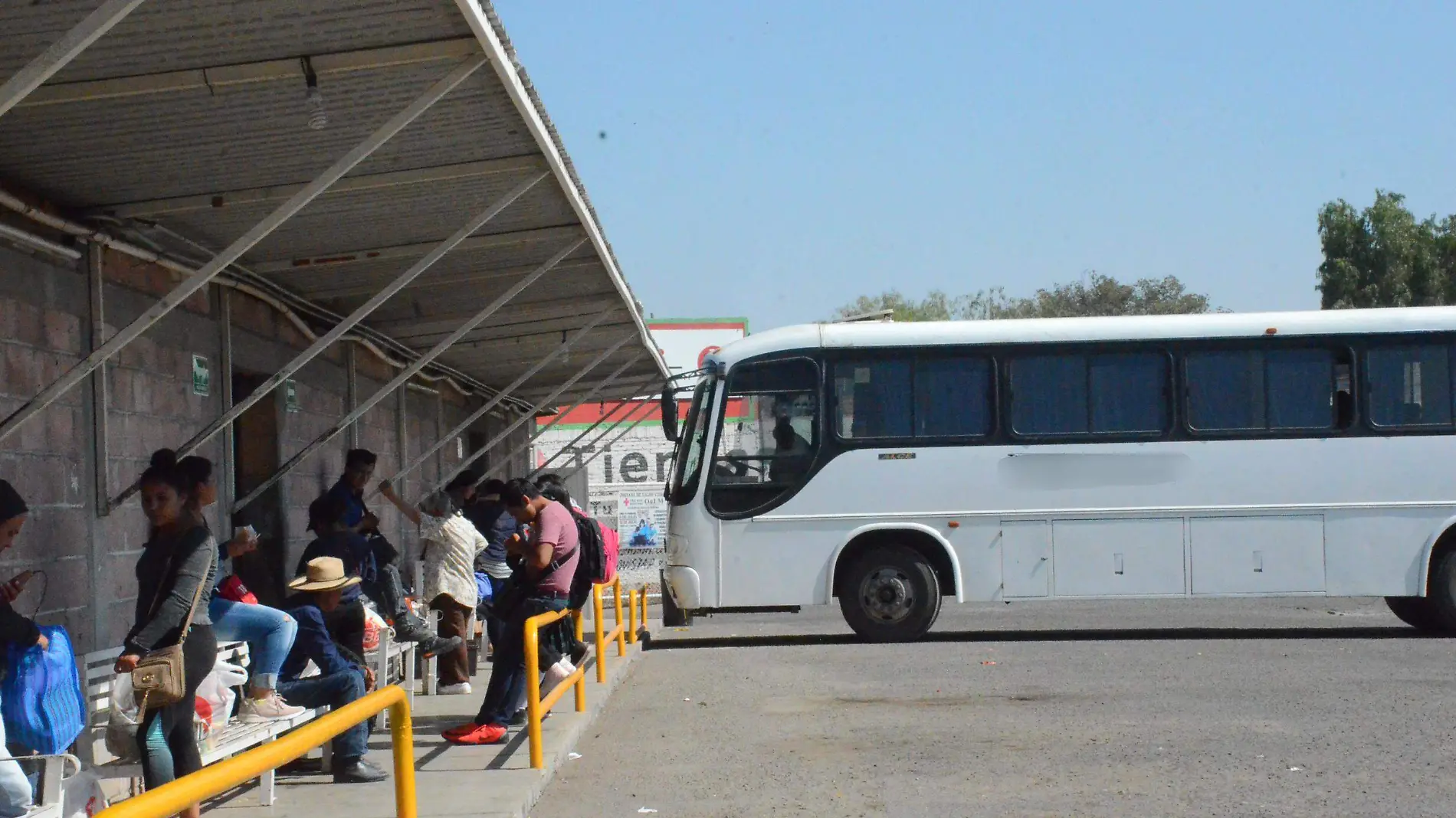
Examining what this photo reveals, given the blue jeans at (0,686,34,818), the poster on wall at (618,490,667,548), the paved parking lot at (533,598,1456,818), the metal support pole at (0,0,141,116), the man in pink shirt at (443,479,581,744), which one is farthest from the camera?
the poster on wall at (618,490,667,548)

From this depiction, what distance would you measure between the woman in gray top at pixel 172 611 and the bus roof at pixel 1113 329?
10411 mm

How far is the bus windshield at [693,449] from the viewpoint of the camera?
1695 cm

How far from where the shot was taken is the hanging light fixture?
21.7 ft

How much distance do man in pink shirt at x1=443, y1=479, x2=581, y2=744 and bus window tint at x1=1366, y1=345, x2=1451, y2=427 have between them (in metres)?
9.59

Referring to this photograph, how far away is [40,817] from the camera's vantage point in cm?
562

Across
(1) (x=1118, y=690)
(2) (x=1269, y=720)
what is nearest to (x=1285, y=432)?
(1) (x=1118, y=690)

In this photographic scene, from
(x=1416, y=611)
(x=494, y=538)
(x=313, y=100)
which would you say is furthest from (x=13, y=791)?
(x=1416, y=611)

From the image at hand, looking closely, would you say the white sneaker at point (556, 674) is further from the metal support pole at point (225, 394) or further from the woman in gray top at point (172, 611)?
the woman in gray top at point (172, 611)

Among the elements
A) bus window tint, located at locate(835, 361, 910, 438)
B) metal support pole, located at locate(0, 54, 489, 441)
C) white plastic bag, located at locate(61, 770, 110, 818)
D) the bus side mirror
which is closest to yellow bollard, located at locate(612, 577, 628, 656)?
the bus side mirror

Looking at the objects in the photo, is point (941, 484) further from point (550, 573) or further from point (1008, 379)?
point (550, 573)

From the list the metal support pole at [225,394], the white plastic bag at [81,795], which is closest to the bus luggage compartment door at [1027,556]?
the metal support pole at [225,394]

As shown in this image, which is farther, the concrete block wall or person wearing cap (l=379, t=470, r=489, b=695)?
person wearing cap (l=379, t=470, r=489, b=695)

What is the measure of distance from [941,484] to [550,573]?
7334 millimetres

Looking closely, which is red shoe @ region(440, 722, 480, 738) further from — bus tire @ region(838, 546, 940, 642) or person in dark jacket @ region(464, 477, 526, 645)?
bus tire @ region(838, 546, 940, 642)
